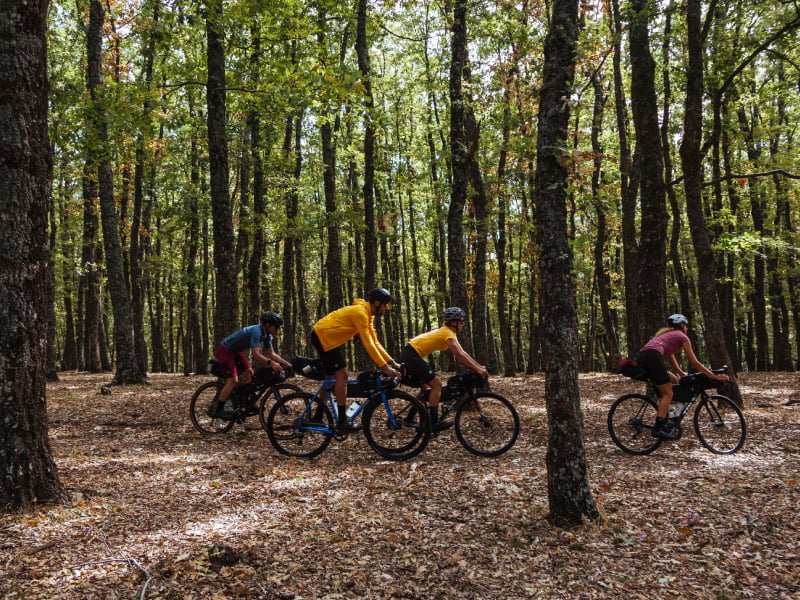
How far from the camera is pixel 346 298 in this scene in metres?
35.1

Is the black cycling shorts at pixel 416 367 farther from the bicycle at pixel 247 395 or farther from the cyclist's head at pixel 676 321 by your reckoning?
the cyclist's head at pixel 676 321

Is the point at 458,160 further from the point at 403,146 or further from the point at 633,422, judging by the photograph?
the point at 403,146

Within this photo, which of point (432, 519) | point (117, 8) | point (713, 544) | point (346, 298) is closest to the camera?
point (713, 544)

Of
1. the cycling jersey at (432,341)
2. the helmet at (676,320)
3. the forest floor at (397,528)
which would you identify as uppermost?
the helmet at (676,320)

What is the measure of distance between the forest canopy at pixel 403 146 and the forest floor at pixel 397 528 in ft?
9.82

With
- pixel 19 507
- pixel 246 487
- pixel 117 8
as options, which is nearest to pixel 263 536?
pixel 246 487

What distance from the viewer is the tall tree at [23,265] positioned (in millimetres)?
4711

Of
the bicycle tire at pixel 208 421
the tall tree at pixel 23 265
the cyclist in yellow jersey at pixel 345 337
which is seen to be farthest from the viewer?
the bicycle tire at pixel 208 421

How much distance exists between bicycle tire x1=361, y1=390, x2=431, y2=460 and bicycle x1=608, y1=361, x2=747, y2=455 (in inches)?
128

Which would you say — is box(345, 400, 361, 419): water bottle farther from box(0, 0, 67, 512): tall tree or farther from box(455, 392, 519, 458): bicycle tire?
box(0, 0, 67, 512): tall tree

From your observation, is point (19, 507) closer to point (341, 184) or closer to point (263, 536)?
point (263, 536)

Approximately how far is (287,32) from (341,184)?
2007cm

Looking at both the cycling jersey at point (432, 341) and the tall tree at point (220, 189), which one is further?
the tall tree at point (220, 189)

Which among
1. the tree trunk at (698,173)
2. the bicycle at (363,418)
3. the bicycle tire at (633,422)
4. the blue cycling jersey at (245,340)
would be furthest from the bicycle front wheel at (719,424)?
the blue cycling jersey at (245,340)
